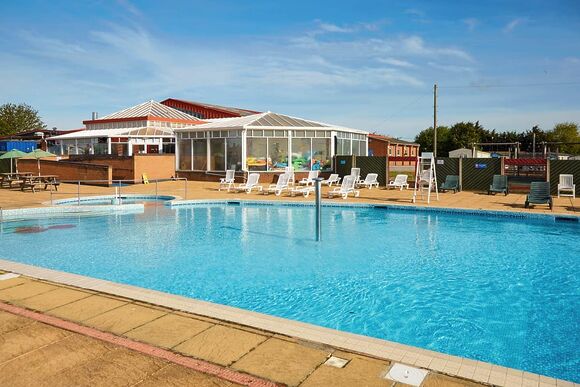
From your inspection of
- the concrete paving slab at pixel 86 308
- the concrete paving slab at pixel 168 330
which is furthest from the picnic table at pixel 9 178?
the concrete paving slab at pixel 168 330

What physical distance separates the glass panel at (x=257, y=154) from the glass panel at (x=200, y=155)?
3001mm

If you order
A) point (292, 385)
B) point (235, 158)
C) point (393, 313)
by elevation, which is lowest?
point (393, 313)

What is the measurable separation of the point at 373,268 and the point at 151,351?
18.7 ft

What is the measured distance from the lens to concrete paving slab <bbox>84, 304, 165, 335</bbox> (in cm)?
450

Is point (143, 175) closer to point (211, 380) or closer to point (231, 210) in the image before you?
point (231, 210)

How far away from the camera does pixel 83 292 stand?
5.68 metres

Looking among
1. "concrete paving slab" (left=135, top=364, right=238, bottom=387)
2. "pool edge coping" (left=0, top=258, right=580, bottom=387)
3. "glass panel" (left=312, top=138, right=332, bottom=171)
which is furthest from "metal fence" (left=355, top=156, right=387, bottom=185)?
"concrete paving slab" (left=135, top=364, right=238, bottom=387)

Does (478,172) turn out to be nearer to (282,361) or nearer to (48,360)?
(282,361)

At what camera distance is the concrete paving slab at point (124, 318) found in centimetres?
450

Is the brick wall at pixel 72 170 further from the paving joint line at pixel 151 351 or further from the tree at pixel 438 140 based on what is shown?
the tree at pixel 438 140

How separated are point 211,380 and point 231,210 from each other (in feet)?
44.8

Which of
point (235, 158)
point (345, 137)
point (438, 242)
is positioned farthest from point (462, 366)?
point (345, 137)

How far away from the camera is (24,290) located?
18.8ft

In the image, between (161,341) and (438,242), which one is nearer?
(161,341)
